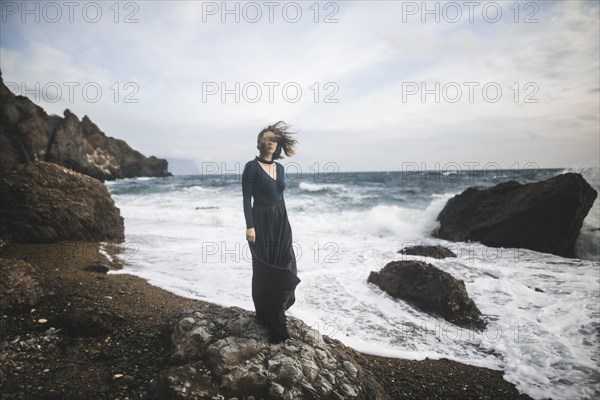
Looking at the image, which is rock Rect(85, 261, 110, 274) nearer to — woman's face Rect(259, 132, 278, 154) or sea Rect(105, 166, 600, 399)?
sea Rect(105, 166, 600, 399)

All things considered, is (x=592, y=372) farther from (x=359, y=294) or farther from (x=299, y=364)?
(x=299, y=364)

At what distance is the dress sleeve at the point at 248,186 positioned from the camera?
128 inches

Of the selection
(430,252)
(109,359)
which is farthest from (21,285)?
(430,252)

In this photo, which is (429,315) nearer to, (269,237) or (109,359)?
(269,237)

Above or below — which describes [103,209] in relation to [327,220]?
above

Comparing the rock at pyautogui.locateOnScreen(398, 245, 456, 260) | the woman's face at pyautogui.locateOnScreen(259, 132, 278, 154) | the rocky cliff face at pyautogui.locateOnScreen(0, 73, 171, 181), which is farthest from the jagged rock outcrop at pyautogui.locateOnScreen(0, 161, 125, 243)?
the rocky cliff face at pyautogui.locateOnScreen(0, 73, 171, 181)

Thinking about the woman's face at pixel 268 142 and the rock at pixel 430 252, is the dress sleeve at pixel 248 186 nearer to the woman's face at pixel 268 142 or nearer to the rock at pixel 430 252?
the woman's face at pixel 268 142

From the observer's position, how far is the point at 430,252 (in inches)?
365

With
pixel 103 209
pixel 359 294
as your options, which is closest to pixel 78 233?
pixel 103 209

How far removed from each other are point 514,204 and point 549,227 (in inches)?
51.6

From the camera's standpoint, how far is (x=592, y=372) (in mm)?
3934

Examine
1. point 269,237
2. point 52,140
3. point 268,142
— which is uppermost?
point 52,140

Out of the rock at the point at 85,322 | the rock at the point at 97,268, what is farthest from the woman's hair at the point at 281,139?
the rock at the point at 97,268

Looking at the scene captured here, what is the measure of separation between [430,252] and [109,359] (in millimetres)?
8744
